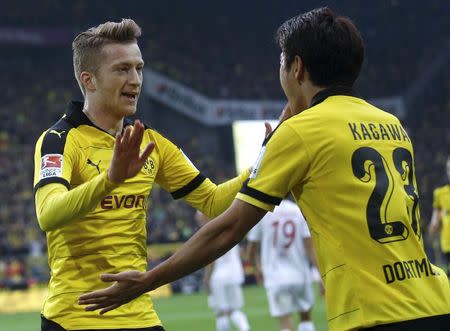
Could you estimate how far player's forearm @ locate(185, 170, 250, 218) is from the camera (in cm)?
518

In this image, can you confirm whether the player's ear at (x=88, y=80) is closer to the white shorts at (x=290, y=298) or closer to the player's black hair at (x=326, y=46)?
the player's black hair at (x=326, y=46)

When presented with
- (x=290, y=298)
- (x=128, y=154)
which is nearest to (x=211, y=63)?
(x=290, y=298)

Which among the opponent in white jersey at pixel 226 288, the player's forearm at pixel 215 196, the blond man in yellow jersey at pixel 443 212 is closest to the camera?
the player's forearm at pixel 215 196

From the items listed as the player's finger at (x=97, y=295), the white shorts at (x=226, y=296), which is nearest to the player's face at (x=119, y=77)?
the player's finger at (x=97, y=295)

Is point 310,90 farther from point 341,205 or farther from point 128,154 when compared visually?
point 128,154

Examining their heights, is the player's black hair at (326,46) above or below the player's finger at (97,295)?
above

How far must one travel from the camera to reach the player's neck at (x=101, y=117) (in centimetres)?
502

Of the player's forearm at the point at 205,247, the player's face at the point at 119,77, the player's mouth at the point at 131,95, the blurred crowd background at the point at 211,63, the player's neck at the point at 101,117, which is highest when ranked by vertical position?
the blurred crowd background at the point at 211,63

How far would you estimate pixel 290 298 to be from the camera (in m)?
11.9

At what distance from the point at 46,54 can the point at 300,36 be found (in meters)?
36.0

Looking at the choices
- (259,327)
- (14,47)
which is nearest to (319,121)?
(259,327)

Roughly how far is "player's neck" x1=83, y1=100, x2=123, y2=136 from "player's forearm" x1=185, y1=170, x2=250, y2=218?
61cm

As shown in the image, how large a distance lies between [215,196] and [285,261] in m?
7.04

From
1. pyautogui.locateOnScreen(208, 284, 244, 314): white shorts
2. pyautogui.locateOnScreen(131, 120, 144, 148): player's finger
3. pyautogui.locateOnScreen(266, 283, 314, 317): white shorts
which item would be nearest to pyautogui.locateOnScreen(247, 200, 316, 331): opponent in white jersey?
pyautogui.locateOnScreen(266, 283, 314, 317): white shorts
